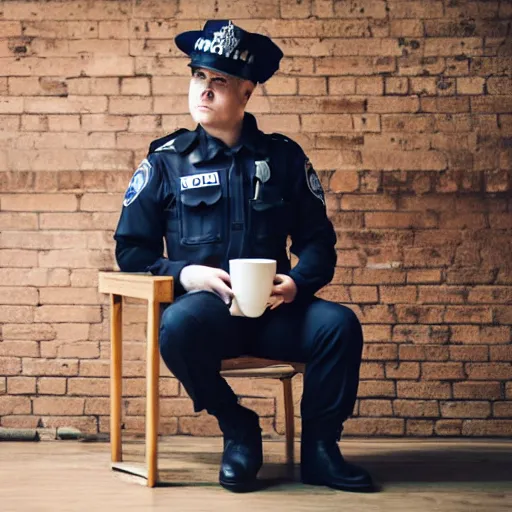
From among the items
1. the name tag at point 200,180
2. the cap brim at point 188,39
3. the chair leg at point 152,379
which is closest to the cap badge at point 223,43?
the cap brim at point 188,39

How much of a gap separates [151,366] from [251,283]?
0.40 m

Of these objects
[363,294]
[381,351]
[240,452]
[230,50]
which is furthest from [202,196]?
[381,351]

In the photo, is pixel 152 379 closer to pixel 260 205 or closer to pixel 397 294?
pixel 260 205

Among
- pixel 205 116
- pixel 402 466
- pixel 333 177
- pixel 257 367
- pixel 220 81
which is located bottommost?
pixel 402 466

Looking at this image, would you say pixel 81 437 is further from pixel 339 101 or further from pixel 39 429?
pixel 339 101

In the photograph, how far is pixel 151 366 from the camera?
2.96m

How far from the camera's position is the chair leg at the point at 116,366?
10.6 ft

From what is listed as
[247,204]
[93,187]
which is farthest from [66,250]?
[247,204]

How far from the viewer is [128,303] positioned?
13.1 ft

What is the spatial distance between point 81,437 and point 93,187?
97cm

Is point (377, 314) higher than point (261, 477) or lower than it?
higher

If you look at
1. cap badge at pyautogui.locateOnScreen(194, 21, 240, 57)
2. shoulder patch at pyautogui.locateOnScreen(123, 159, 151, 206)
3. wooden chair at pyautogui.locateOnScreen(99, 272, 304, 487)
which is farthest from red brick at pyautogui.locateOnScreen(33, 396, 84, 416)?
cap badge at pyautogui.locateOnScreen(194, 21, 240, 57)

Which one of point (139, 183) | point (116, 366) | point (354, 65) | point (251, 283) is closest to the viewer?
point (251, 283)

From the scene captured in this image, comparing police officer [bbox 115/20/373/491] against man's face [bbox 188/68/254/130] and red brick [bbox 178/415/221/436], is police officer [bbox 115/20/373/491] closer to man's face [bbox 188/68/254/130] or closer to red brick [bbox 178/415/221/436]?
man's face [bbox 188/68/254/130]
